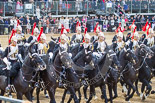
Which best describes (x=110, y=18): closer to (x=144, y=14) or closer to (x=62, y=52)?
(x=144, y=14)

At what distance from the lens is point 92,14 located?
38906 mm

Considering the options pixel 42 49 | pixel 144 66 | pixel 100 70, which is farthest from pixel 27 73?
pixel 144 66

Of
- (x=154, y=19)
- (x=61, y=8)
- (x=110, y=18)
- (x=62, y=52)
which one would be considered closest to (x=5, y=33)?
(x=61, y=8)

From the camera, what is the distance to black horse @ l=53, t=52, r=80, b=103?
1730cm

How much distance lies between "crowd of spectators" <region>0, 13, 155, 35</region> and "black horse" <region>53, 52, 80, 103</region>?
13.6 meters

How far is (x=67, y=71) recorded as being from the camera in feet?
58.9

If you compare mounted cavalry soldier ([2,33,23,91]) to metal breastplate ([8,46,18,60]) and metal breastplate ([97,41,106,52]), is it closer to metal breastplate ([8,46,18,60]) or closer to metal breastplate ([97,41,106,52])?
metal breastplate ([8,46,18,60])

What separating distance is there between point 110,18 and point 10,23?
865cm

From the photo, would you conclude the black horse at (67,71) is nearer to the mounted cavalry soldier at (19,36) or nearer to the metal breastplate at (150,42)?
the mounted cavalry soldier at (19,36)

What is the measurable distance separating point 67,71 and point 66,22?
680 inches

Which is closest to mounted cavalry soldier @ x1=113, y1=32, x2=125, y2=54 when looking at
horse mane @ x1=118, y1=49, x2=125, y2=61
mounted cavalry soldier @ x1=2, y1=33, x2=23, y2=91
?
horse mane @ x1=118, y1=49, x2=125, y2=61

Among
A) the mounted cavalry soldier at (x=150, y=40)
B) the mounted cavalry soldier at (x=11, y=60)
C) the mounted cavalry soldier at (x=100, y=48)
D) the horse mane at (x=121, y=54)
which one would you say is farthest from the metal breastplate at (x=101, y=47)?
the mounted cavalry soldier at (x=150, y=40)

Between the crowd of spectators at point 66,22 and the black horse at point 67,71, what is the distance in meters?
13.6

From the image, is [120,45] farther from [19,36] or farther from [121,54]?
[19,36]
